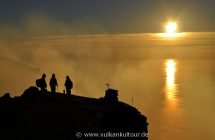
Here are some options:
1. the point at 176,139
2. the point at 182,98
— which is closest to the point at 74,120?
the point at 176,139

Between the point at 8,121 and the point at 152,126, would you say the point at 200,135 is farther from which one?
the point at 8,121

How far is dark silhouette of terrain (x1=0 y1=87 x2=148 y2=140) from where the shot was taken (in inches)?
930

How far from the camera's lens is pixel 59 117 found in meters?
27.0

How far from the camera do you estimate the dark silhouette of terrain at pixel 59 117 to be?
23.6m

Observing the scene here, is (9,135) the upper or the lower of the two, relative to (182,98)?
lower

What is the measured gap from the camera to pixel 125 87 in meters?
148

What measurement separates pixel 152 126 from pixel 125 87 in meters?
62.2

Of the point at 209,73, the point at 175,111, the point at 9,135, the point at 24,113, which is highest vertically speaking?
the point at 209,73

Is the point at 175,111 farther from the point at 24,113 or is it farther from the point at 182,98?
the point at 24,113

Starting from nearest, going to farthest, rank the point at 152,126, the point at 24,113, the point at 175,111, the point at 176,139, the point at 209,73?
the point at 24,113 → the point at 176,139 → the point at 152,126 → the point at 175,111 → the point at 209,73

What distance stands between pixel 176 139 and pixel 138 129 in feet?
145

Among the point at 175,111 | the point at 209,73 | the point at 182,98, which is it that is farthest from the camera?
the point at 209,73

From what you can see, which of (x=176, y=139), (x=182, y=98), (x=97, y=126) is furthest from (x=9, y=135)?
(x=182, y=98)

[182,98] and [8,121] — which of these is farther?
[182,98]
